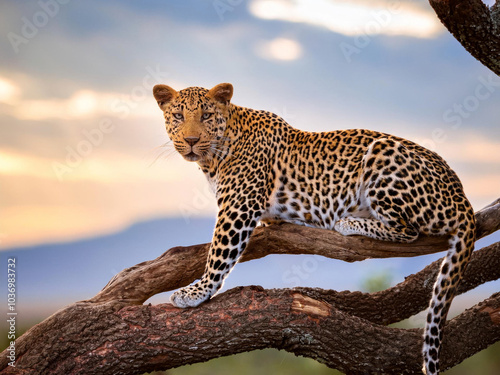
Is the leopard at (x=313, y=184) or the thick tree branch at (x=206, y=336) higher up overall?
the leopard at (x=313, y=184)

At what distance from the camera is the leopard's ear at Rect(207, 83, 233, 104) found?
6.50 metres

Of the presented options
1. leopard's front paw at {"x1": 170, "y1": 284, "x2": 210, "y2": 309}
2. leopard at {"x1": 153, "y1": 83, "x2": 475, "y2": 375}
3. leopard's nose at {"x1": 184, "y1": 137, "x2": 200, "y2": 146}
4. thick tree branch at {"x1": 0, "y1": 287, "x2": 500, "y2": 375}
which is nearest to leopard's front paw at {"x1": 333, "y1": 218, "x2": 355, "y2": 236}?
leopard at {"x1": 153, "y1": 83, "x2": 475, "y2": 375}

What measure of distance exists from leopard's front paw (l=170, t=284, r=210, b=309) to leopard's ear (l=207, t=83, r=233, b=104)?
7.13 ft

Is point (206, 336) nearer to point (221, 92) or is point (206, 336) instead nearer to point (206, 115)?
point (206, 115)

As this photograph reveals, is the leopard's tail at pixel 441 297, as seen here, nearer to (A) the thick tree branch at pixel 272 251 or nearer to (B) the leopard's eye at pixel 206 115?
Answer: (A) the thick tree branch at pixel 272 251

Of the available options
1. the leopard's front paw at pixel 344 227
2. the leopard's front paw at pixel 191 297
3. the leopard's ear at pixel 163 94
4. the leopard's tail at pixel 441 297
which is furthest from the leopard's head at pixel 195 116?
the leopard's tail at pixel 441 297

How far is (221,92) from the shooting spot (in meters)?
6.53

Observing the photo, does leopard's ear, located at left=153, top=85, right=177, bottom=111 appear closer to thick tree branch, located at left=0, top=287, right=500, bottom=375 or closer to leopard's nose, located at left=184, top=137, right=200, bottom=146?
leopard's nose, located at left=184, top=137, right=200, bottom=146

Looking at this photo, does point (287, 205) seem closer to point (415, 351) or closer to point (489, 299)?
point (415, 351)

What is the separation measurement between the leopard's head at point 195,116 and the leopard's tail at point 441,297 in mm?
2912

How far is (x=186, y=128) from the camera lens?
20.7 feet

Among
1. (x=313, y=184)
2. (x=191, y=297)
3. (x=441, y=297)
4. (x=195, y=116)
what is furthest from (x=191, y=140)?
(x=441, y=297)

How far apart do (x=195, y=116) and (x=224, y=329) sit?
236cm

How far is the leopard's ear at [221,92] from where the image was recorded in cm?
650
